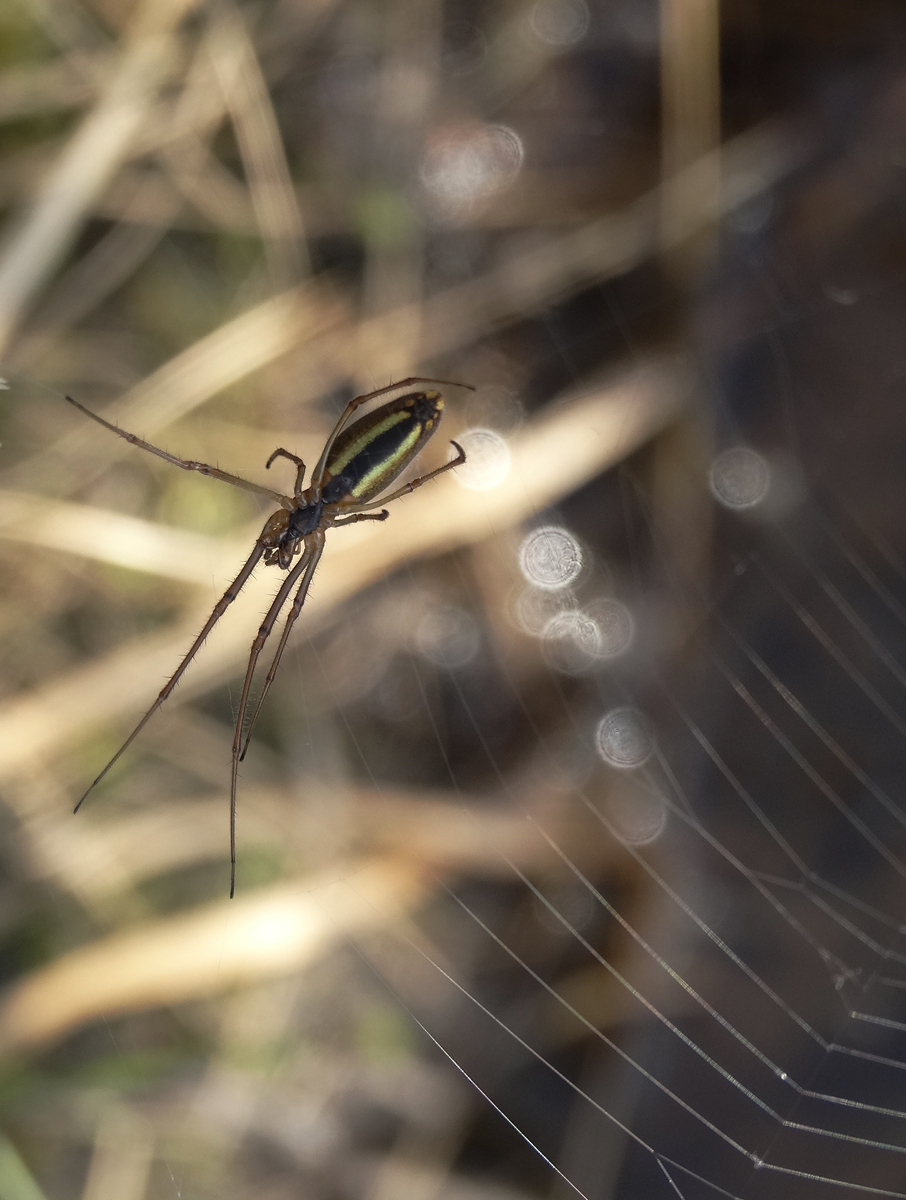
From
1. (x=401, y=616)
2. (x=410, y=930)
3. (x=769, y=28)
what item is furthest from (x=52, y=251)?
(x=769, y=28)

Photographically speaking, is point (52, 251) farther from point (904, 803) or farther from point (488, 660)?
point (904, 803)

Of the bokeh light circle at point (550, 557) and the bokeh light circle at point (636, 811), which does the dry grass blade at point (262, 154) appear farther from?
the bokeh light circle at point (636, 811)

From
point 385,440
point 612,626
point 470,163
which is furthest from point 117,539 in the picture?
point 470,163

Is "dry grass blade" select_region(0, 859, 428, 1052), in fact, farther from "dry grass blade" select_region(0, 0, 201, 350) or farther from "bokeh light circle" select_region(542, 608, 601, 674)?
"dry grass blade" select_region(0, 0, 201, 350)

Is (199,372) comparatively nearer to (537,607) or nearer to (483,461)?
(483,461)

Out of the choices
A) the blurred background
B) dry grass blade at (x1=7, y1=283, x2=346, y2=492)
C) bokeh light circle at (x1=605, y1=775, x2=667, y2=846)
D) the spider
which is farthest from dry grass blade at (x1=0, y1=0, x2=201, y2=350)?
bokeh light circle at (x1=605, y1=775, x2=667, y2=846)

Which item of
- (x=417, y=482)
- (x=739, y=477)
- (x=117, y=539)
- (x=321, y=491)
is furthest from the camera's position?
(x=739, y=477)

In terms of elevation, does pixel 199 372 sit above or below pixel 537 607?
Answer: above

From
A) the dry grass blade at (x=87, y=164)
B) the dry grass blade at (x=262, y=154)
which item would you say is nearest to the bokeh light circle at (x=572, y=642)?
the dry grass blade at (x=262, y=154)
